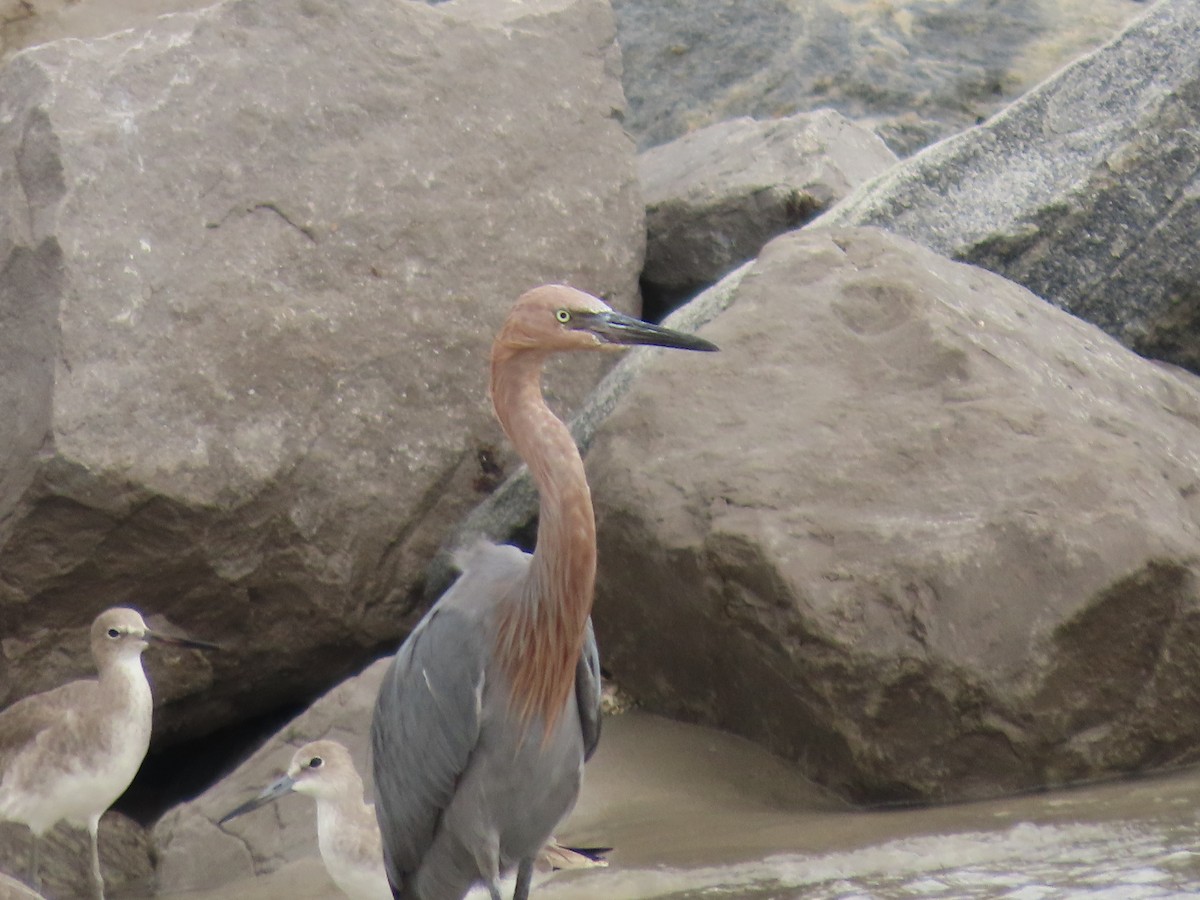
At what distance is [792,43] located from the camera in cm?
1027

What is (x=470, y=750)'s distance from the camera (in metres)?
4.61

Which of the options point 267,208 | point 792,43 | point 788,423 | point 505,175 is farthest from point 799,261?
point 792,43

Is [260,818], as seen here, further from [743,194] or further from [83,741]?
[743,194]

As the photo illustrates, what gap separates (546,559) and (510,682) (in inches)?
14.5

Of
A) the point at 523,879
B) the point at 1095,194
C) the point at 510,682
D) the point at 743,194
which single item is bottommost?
the point at 523,879

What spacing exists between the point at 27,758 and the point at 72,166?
221 cm

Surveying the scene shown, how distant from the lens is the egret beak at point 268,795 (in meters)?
5.69

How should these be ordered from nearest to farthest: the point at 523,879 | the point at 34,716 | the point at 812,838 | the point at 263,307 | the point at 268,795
Result: the point at 523,879, the point at 812,838, the point at 268,795, the point at 34,716, the point at 263,307

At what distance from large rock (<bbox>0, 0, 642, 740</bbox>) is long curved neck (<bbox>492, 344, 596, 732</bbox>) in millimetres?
2065

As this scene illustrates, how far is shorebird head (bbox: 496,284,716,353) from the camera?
4383 millimetres

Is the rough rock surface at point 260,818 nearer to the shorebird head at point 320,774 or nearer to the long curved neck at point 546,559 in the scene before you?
the shorebird head at point 320,774

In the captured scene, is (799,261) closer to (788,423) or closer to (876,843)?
(788,423)

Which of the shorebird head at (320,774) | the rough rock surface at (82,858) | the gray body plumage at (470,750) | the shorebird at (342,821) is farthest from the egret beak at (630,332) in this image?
the rough rock surface at (82,858)

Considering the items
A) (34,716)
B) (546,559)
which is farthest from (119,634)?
(546,559)
